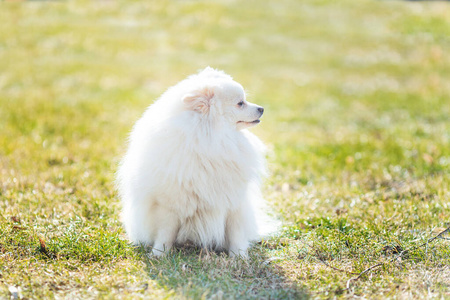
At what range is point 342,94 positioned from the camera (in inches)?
421

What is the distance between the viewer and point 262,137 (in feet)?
24.6

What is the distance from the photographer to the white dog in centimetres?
318

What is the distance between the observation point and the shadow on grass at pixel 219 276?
284 cm

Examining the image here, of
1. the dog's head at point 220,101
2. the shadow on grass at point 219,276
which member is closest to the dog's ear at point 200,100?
the dog's head at point 220,101

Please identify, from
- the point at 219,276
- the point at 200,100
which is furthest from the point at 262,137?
the point at 219,276

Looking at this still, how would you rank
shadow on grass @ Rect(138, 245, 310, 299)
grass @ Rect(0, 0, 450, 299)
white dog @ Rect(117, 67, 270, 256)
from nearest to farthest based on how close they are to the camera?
1. shadow on grass @ Rect(138, 245, 310, 299)
2. grass @ Rect(0, 0, 450, 299)
3. white dog @ Rect(117, 67, 270, 256)

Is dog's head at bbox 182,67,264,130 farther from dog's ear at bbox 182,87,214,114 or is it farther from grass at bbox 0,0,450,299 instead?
grass at bbox 0,0,450,299

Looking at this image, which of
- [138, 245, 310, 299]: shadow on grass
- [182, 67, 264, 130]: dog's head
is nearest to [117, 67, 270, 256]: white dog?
[182, 67, 264, 130]: dog's head

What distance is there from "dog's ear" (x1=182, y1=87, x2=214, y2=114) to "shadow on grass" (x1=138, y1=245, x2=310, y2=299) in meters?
Result: 1.08

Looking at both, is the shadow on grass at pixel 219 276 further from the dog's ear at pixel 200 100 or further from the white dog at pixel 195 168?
the dog's ear at pixel 200 100

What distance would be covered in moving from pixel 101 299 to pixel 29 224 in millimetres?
1359

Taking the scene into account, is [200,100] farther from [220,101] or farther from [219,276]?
[219,276]

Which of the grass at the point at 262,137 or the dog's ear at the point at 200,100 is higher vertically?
the dog's ear at the point at 200,100

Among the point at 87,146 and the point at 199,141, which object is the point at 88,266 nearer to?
the point at 199,141
